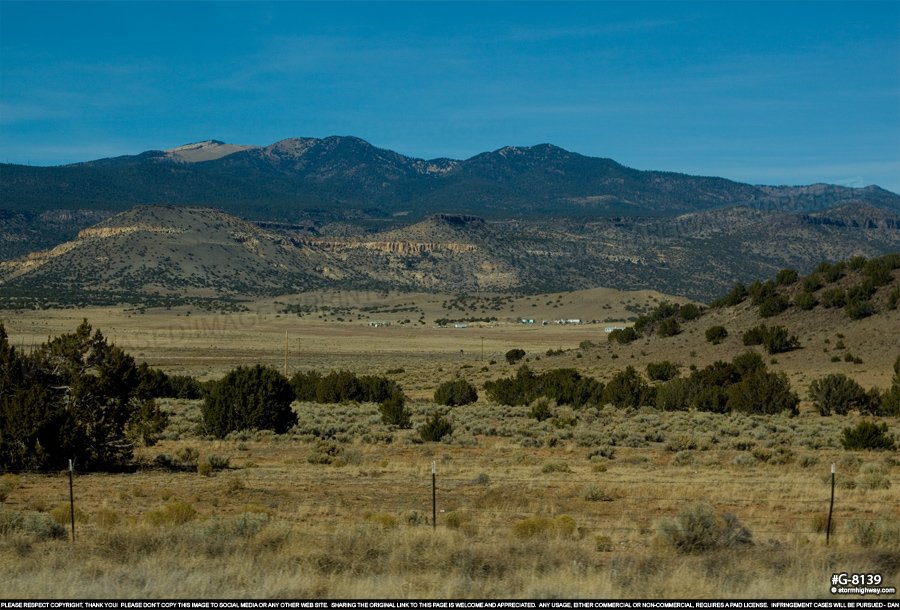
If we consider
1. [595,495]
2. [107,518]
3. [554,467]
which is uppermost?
[107,518]

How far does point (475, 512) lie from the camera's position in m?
14.2

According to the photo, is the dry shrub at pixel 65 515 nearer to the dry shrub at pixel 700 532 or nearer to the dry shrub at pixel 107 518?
the dry shrub at pixel 107 518

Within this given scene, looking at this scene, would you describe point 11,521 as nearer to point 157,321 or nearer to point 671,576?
point 671,576

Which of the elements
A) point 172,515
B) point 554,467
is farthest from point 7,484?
point 554,467

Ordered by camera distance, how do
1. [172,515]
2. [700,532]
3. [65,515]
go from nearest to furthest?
Answer: [700,532] < [172,515] < [65,515]

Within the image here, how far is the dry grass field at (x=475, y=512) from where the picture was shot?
9.30 metres

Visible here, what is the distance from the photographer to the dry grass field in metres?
9.30

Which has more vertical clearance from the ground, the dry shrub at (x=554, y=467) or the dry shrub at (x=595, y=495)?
the dry shrub at (x=595, y=495)

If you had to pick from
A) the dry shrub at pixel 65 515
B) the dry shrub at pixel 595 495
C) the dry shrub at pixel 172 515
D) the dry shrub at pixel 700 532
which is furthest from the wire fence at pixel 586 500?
the dry shrub at pixel 172 515

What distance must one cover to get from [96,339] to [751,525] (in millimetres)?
13743

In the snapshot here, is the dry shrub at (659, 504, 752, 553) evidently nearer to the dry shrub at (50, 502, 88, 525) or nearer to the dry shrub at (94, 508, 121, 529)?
the dry shrub at (94, 508, 121, 529)

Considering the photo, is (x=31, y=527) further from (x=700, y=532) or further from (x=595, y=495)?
(x=595, y=495)

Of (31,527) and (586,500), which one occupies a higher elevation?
(31,527)

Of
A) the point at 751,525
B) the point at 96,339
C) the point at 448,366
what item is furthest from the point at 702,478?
the point at 448,366
